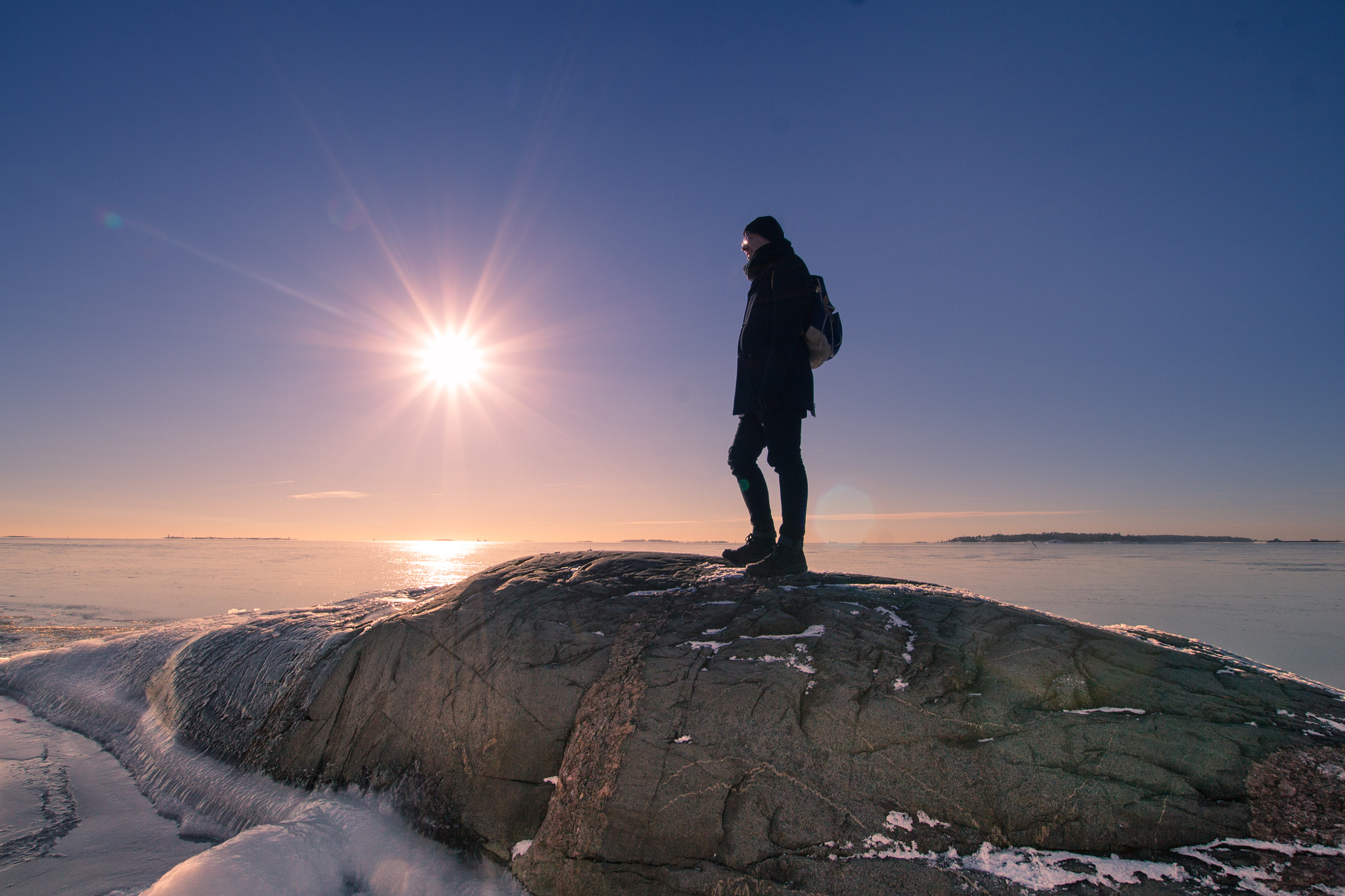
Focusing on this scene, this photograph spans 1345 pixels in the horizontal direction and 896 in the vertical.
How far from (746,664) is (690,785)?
2.03 ft

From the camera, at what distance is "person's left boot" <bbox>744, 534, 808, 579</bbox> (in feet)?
12.4

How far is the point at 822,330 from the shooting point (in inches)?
150

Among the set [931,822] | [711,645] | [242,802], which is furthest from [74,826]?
[931,822]

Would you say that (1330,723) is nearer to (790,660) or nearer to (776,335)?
(790,660)

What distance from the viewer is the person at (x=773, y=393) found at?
148 inches

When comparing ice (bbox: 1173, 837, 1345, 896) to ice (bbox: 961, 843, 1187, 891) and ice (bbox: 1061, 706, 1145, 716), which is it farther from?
ice (bbox: 1061, 706, 1145, 716)

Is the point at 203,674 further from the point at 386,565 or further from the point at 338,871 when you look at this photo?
the point at 386,565

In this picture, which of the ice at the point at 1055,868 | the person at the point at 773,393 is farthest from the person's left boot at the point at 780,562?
the ice at the point at 1055,868

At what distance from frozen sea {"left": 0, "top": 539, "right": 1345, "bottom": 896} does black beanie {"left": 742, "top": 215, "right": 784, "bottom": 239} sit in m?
4.14

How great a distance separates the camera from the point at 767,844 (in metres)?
2.20

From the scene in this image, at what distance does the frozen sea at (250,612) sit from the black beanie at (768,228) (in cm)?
414

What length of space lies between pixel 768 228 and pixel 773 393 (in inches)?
51.4

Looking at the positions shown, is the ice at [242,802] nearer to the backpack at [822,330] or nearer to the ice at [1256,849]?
the ice at [1256,849]

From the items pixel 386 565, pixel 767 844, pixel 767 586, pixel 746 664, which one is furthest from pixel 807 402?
pixel 386 565
